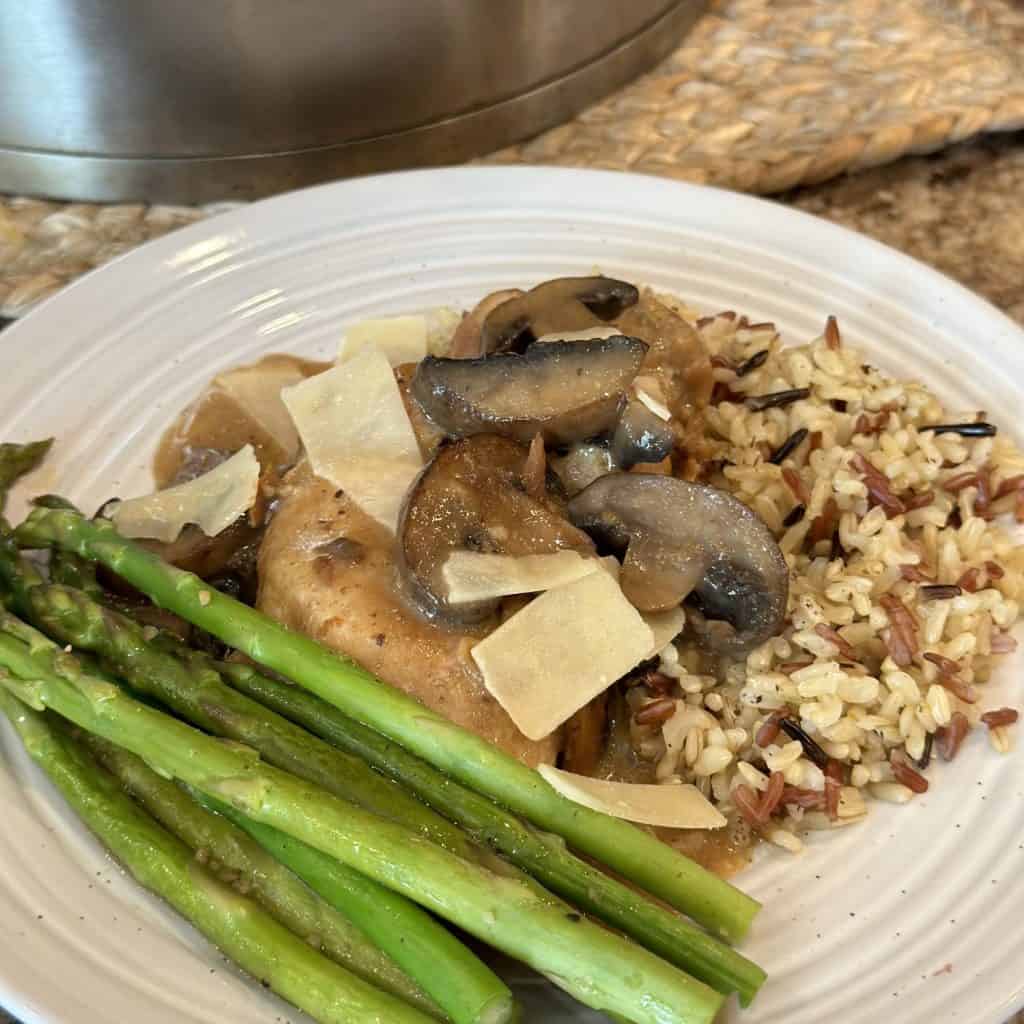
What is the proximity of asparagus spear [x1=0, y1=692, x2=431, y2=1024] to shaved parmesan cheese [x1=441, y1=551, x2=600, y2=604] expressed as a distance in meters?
0.75

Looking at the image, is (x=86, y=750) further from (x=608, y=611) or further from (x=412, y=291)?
(x=412, y=291)

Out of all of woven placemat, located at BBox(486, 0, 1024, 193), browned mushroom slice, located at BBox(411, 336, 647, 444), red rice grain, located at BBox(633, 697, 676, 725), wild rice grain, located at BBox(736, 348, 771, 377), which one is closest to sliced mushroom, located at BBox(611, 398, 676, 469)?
browned mushroom slice, located at BBox(411, 336, 647, 444)

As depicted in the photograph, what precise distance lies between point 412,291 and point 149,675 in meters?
1.72

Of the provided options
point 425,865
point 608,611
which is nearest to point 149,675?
point 425,865

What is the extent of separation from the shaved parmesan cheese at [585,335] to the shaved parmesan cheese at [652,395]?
0.15 m

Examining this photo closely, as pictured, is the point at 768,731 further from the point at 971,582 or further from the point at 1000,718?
the point at 971,582

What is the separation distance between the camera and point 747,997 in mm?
2035

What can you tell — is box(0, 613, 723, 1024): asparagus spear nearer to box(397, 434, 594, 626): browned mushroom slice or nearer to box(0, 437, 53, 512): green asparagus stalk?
box(397, 434, 594, 626): browned mushroom slice

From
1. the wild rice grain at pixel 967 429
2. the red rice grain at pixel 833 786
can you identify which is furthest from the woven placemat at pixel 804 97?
the red rice grain at pixel 833 786

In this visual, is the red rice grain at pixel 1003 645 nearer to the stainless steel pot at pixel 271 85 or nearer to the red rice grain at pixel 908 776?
the red rice grain at pixel 908 776

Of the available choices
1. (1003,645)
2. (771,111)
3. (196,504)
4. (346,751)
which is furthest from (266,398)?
(771,111)

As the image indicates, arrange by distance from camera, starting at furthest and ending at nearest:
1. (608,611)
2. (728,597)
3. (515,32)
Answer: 1. (515,32)
2. (728,597)
3. (608,611)

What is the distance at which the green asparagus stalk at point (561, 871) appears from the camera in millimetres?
2039

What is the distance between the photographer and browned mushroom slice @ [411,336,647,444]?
2.73m
